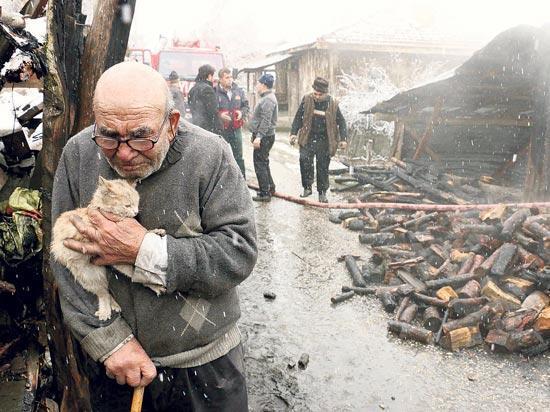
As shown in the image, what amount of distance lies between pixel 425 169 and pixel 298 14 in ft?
166

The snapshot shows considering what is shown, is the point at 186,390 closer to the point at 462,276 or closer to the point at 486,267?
the point at 462,276

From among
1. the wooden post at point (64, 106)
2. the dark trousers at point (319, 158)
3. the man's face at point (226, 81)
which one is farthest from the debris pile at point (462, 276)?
the man's face at point (226, 81)

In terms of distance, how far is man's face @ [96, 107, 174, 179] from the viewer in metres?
1.70

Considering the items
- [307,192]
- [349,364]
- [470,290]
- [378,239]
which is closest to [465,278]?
[470,290]

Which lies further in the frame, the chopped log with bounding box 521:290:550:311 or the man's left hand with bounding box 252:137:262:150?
the man's left hand with bounding box 252:137:262:150

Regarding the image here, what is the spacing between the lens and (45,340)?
11.7 feet

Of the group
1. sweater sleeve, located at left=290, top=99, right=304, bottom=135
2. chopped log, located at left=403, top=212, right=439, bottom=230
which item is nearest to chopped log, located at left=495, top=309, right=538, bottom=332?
chopped log, located at left=403, top=212, right=439, bottom=230

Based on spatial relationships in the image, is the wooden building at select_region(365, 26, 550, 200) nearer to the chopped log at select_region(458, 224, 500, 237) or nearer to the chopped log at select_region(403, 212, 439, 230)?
the chopped log at select_region(403, 212, 439, 230)

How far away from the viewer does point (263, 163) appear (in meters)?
9.55

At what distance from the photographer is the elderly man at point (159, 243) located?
173 centimetres

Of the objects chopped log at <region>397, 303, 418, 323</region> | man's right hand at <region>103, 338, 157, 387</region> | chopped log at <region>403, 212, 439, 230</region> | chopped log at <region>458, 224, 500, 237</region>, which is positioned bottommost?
chopped log at <region>397, 303, 418, 323</region>

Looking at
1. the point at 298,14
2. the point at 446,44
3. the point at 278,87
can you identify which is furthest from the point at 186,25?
the point at 446,44

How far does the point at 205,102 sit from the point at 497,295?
6.27 metres

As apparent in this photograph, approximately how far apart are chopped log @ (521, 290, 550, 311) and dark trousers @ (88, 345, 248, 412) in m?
3.91
